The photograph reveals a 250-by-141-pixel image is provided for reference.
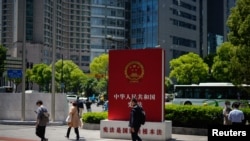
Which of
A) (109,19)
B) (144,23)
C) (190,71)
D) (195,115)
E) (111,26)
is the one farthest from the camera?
(109,19)

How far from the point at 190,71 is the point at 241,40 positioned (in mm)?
55634

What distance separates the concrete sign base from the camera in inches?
702

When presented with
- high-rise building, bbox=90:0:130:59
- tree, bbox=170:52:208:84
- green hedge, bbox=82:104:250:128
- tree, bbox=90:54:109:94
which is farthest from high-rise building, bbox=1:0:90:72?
green hedge, bbox=82:104:250:128

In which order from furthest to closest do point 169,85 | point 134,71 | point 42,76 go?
1. point 42,76
2. point 169,85
3. point 134,71

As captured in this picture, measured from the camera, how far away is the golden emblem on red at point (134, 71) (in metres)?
18.5

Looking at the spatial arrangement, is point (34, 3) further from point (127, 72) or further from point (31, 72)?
point (127, 72)

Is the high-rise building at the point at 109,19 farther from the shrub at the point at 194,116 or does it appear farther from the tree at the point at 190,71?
the shrub at the point at 194,116

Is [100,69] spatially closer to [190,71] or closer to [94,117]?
[190,71]

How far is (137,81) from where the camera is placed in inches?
731

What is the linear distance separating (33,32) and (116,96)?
379 feet

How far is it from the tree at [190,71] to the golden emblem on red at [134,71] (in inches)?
2301

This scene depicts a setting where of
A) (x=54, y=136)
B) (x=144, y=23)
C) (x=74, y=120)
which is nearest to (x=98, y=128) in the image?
(x=54, y=136)

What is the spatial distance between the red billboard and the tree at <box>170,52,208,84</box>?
58.3 meters

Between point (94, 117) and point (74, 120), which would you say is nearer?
point (74, 120)
